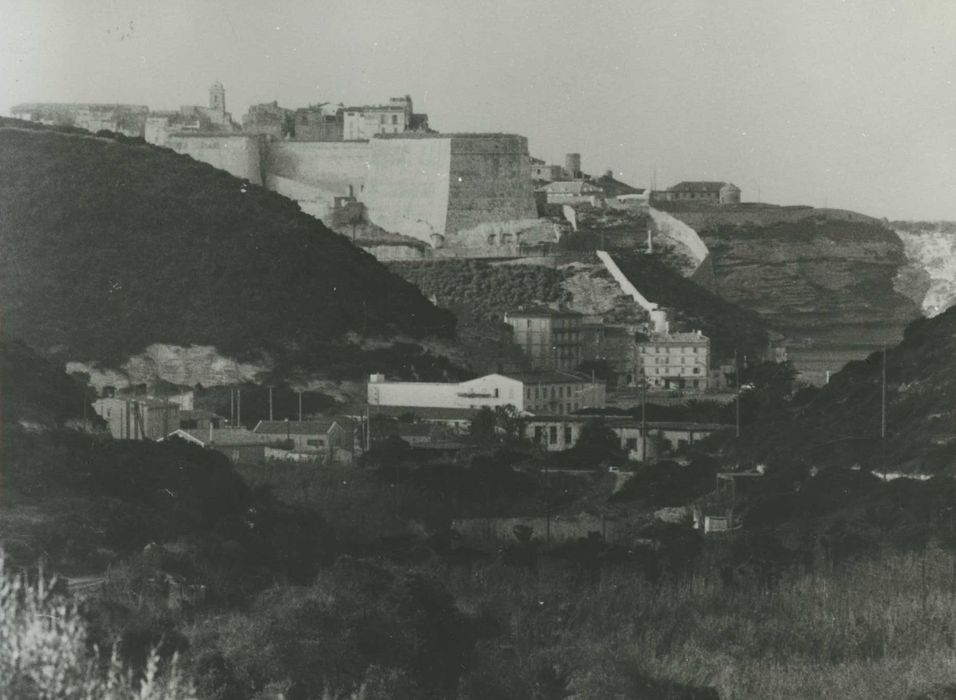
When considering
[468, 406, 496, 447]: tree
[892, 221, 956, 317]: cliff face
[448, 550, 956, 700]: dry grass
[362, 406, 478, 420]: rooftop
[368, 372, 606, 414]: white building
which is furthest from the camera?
[892, 221, 956, 317]: cliff face

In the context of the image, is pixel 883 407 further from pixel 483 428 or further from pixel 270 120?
pixel 270 120

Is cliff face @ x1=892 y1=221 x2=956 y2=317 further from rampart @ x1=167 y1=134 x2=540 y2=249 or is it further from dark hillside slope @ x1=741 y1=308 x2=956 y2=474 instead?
dark hillside slope @ x1=741 y1=308 x2=956 y2=474

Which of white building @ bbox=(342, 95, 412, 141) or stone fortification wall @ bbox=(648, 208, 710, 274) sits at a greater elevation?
white building @ bbox=(342, 95, 412, 141)

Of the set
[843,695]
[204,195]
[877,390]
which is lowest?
[843,695]

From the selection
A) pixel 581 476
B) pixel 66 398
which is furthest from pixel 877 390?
pixel 66 398

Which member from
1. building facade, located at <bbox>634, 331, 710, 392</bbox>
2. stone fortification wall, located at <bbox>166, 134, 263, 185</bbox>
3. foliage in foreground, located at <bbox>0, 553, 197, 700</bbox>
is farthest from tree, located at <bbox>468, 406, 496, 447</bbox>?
stone fortification wall, located at <bbox>166, 134, 263, 185</bbox>

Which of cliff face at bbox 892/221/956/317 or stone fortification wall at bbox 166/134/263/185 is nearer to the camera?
stone fortification wall at bbox 166/134/263/185

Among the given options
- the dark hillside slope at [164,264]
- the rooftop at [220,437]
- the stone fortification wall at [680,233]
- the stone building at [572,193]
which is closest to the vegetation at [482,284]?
the dark hillside slope at [164,264]

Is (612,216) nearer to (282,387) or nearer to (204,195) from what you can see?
(204,195)
